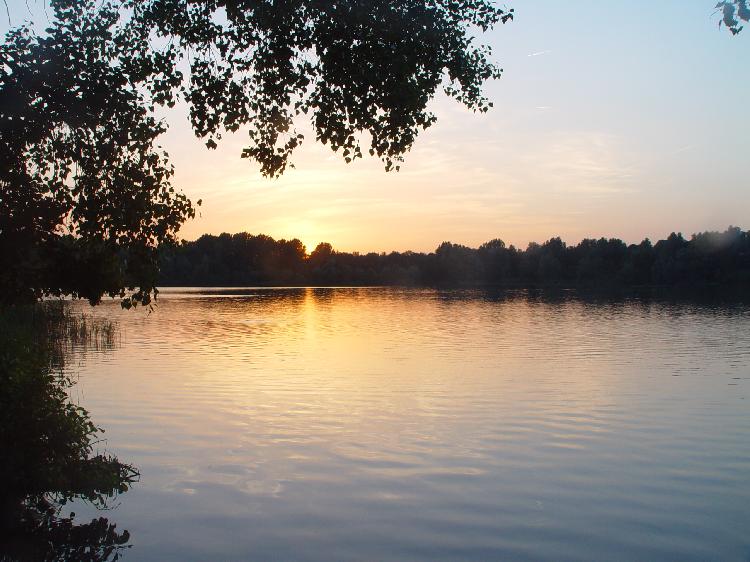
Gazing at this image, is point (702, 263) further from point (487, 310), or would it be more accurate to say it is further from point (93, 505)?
point (93, 505)

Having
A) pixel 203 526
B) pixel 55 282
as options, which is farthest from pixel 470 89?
pixel 203 526

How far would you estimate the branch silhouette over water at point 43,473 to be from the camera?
32.0 feet

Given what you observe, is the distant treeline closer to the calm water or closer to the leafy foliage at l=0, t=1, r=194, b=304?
the calm water

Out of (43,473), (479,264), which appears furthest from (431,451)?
(479,264)

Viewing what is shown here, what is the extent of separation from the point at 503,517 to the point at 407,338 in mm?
27724

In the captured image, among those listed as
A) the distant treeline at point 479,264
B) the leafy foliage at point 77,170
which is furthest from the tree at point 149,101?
the distant treeline at point 479,264

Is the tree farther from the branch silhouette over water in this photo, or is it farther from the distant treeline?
the distant treeline

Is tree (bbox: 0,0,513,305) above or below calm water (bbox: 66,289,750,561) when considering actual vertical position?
above

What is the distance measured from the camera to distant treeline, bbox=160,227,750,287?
12331 cm

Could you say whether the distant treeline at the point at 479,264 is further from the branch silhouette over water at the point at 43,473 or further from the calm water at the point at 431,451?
the branch silhouette over water at the point at 43,473

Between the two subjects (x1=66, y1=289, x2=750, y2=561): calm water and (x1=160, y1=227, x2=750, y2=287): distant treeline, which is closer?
(x1=66, y1=289, x2=750, y2=561): calm water

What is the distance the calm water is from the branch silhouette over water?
554mm

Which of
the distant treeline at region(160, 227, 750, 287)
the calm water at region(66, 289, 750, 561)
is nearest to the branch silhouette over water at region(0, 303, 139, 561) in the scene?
the calm water at region(66, 289, 750, 561)

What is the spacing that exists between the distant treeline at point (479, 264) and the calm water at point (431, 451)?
326ft
